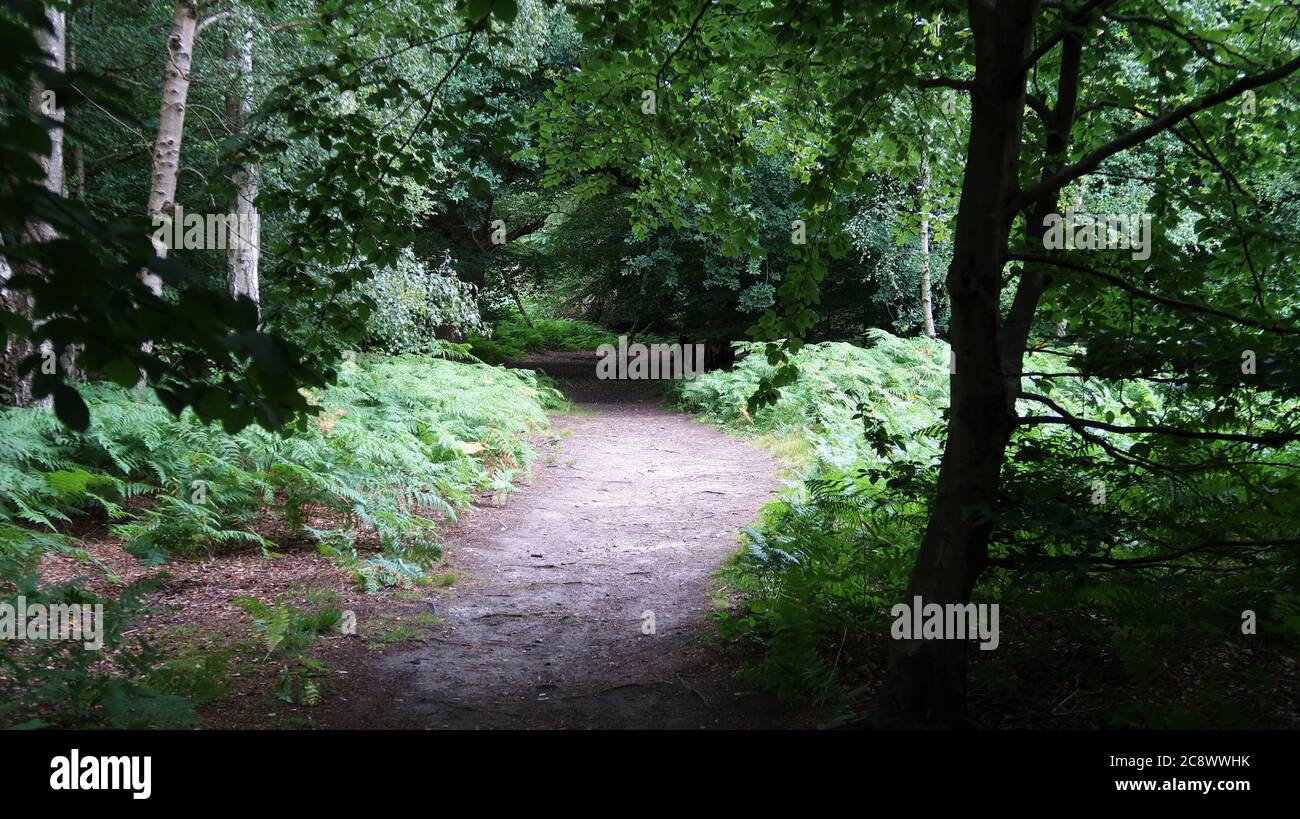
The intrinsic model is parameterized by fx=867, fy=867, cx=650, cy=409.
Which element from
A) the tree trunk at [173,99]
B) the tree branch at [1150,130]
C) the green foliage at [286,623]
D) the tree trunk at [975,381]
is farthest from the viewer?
the tree trunk at [173,99]

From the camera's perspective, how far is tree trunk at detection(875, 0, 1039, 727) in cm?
390

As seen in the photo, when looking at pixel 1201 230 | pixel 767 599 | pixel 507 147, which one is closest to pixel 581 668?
pixel 767 599

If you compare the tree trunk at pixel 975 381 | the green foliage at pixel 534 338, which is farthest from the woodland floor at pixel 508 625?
the green foliage at pixel 534 338

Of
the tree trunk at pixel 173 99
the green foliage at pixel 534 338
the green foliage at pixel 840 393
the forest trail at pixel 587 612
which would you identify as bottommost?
the forest trail at pixel 587 612

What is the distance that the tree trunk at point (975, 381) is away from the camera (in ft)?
12.8

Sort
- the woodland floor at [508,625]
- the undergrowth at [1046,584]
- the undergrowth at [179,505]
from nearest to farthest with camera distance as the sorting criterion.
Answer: the undergrowth at [1046,584] < the undergrowth at [179,505] < the woodland floor at [508,625]

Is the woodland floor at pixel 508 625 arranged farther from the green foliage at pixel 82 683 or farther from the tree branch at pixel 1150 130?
the tree branch at pixel 1150 130

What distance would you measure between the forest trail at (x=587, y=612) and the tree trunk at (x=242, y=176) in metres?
5.38

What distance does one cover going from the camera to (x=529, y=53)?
656 inches

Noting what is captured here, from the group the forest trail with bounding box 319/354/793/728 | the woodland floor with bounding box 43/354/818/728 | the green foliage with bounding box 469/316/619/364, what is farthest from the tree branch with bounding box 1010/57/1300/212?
the green foliage with bounding box 469/316/619/364

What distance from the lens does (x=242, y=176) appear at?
1312 cm

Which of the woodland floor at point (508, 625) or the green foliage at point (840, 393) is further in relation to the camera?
the green foliage at point (840, 393)

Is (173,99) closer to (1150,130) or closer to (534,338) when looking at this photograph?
(1150,130)

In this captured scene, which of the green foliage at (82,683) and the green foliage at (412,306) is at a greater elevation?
the green foliage at (412,306)
